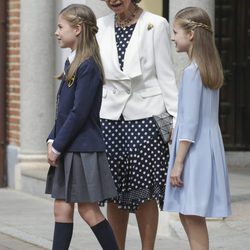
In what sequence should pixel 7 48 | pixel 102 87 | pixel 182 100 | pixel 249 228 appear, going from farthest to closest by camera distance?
1. pixel 7 48
2. pixel 249 228
3. pixel 102 87
4. pixel 182 100

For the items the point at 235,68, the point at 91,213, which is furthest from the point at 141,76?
the point at 235,68

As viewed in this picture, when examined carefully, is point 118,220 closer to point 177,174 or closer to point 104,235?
point 104,235

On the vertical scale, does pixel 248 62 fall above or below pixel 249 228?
above

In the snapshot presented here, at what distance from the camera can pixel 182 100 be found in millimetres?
5805

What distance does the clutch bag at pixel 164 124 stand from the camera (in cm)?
648

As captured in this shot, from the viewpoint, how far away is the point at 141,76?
21.3 ft

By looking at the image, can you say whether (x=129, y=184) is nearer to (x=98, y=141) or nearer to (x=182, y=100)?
(x=98, y=141)

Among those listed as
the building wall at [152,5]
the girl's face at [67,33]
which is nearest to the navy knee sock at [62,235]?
the girl's face at [67,33]

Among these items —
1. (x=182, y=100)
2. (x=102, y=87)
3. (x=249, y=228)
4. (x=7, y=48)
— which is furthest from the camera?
(x=7, y=48)

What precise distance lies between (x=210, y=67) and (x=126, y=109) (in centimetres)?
87

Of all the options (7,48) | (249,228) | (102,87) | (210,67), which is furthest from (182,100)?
(7,48)

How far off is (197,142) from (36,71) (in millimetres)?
5208

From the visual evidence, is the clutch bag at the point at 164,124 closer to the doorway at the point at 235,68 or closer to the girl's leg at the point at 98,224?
the girl's leg at the point at 98,224

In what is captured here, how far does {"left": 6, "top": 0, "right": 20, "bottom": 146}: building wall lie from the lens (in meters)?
11.2
